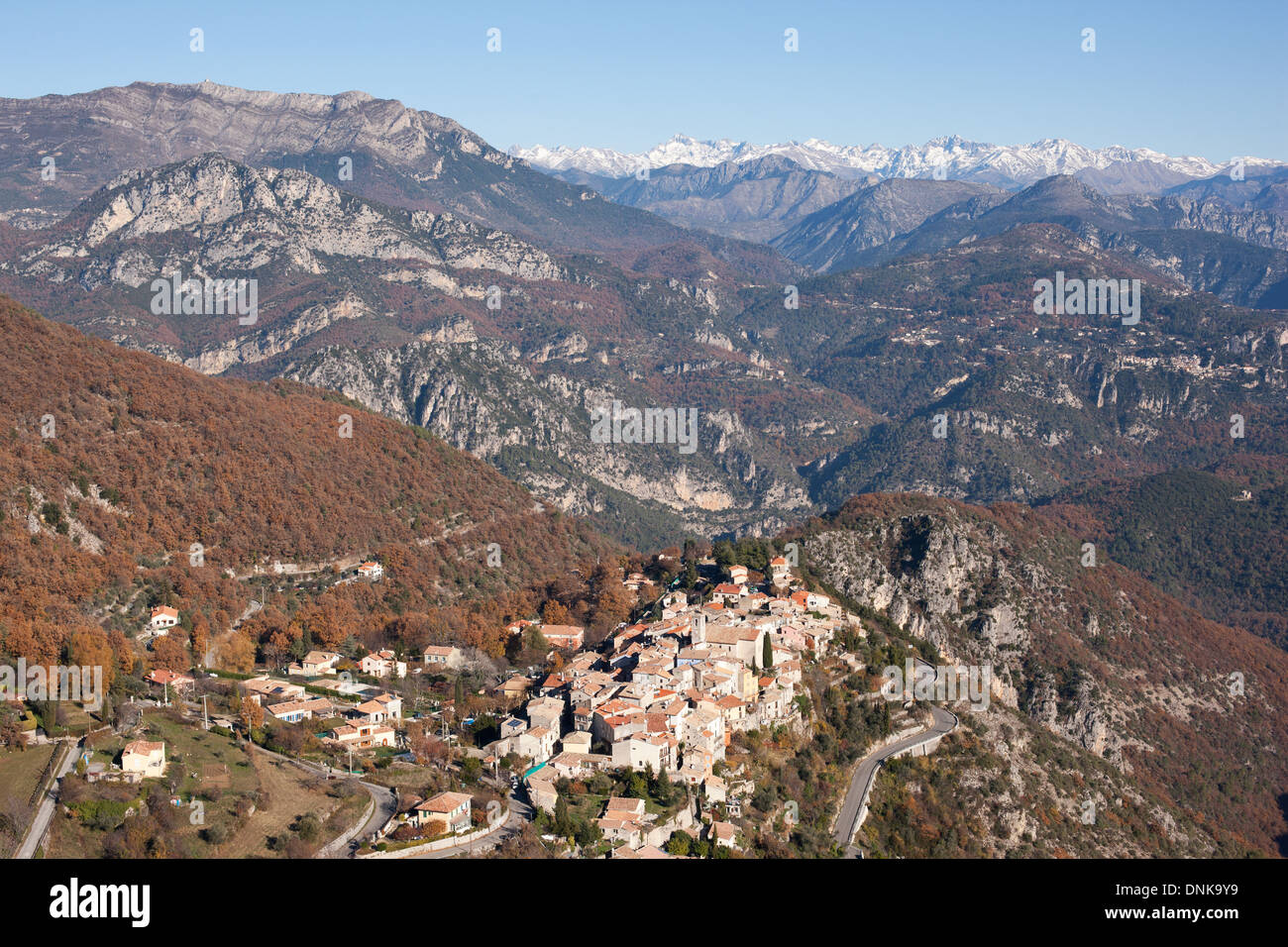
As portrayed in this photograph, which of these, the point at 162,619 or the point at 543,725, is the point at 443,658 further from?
the point at 543,725

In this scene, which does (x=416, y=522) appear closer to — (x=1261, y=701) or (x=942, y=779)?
(x=942, y=779)

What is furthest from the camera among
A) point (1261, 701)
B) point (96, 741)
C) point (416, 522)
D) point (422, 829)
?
point (1261, 701)

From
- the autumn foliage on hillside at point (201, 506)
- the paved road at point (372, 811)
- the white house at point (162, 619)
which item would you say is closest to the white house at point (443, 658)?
the autumn foliage on hillside at point (201, 506)

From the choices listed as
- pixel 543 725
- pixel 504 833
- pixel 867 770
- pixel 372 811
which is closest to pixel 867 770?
pixel 867 770

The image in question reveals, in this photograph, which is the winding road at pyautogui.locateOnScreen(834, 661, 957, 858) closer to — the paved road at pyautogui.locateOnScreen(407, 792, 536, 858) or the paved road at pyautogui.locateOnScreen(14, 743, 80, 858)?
the paved road at pyautogui.locateOnScreen(407, 792, 536, 858)
